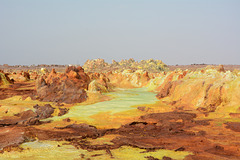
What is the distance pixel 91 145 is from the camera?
1006 cm

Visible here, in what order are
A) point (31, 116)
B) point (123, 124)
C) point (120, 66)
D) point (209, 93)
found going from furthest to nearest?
point (120, 66)
point (209, 93)
point (31, 116)
point (123, 124)

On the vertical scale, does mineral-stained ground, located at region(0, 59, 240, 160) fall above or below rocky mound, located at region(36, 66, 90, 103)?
below

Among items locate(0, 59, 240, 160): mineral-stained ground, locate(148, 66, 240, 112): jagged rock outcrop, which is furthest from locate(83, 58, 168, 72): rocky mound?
locate(148, 66, 240, 112): jagged rock outcrop

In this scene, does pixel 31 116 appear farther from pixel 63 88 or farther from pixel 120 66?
pixel 120 66

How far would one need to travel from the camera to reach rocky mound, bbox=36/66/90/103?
23109 mm

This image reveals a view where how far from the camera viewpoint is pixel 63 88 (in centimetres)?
2439

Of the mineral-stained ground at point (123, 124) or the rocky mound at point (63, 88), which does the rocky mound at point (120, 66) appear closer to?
the rocky mound at point (63, 88)

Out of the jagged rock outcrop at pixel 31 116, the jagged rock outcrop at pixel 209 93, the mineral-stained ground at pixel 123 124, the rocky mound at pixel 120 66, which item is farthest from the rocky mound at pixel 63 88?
the rocky mound at pixel 120 66

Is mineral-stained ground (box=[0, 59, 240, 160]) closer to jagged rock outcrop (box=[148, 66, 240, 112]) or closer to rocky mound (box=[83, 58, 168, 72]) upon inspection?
jagged rock outcrop (box=[148, 66, 240, 112])

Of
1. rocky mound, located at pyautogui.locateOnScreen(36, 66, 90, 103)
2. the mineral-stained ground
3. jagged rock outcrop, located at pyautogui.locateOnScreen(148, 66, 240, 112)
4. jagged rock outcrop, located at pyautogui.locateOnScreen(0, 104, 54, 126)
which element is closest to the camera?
the mineral-stained ground

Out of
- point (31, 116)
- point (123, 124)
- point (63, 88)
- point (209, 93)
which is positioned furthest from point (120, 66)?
point (123, 124)

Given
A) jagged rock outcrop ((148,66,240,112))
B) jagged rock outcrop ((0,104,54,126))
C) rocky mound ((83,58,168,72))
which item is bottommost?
jagged rock outcrop ((0,104,54,126))

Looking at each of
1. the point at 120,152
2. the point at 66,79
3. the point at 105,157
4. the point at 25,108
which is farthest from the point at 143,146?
the point at 66,79

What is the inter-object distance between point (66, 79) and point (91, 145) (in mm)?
16051
